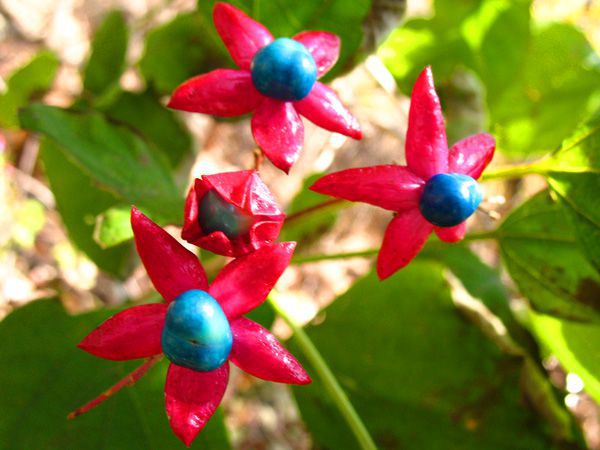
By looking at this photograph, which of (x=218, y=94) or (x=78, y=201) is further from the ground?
(x=218, y=94)

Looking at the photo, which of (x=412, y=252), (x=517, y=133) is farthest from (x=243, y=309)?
(x=517, y=133)

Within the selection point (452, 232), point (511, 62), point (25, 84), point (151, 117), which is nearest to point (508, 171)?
point (452, 232)

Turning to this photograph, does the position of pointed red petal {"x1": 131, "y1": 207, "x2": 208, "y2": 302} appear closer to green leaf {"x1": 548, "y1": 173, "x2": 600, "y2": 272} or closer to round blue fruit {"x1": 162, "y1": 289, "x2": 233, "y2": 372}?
round blue fruit {"x1": 162, "y1": 289, "x2": 233, "y2": 372}

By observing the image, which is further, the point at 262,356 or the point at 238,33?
the point at 238,33

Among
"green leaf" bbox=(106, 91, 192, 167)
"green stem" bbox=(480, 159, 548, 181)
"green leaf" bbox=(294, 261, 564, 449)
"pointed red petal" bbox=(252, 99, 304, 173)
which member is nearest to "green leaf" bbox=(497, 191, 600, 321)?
"green stem" bbox=(480, 159, 548, 181)

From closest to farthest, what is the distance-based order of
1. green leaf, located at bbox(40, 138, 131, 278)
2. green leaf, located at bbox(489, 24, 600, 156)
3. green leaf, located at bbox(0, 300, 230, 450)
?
green leaf, located at bbox(0, 300, 230, 450) < green leaf, located at bbox(40, 138, 131, 278) < green leaf, located at bbox(489, 24, 600, 156)

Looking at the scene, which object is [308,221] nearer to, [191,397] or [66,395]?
[66,395]

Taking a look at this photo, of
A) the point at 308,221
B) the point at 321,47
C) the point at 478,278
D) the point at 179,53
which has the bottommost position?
the point at 478,278

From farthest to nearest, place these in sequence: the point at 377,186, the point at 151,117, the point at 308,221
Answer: the point at 151,117, the point at 308,221, the point at 377,186
